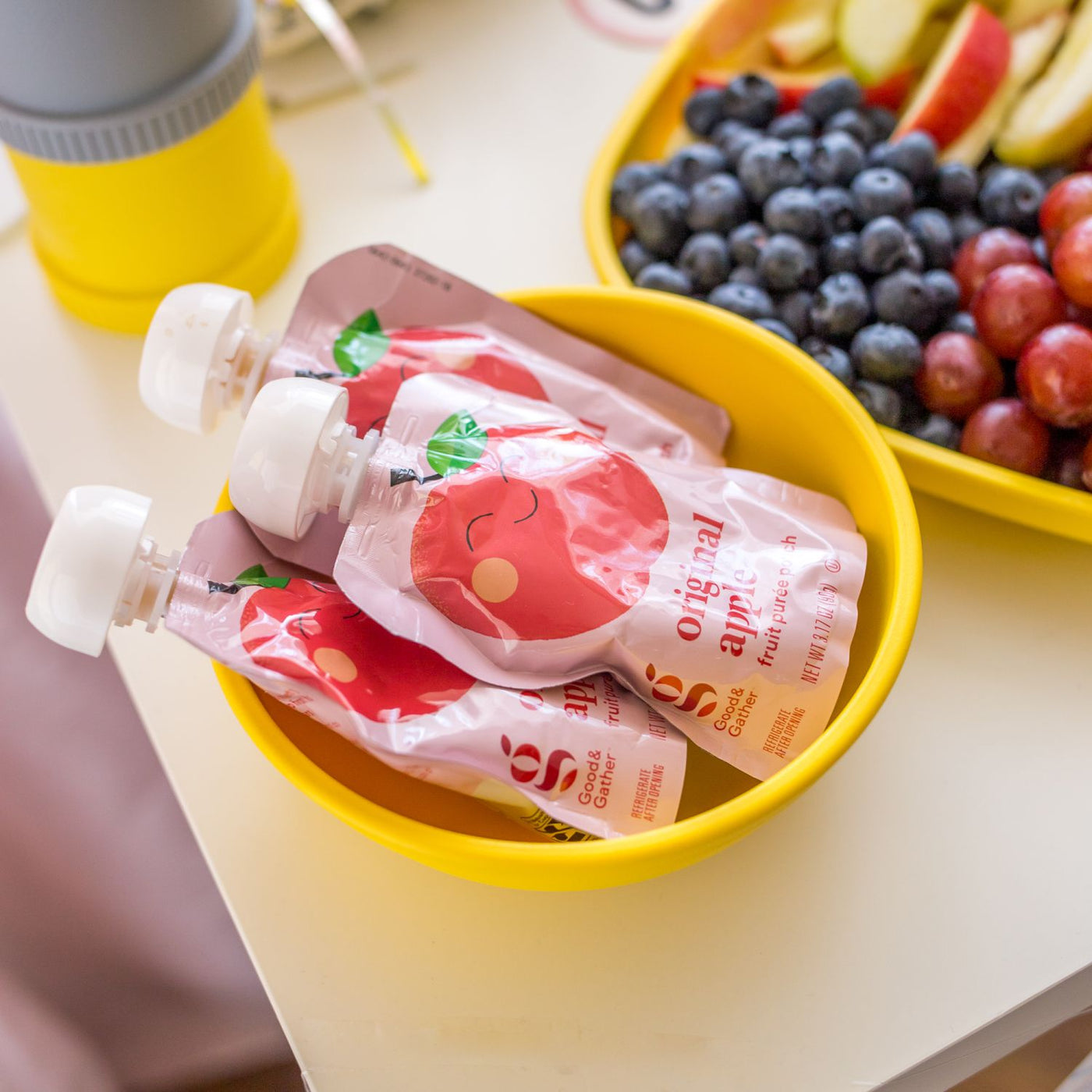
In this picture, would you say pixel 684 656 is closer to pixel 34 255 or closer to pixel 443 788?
pixel 443 788

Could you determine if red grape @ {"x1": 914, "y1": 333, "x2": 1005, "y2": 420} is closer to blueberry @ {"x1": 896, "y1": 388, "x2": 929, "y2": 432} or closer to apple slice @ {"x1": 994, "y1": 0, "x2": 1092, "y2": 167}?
blueberry @ {"x1": 896, "y1": 388, "x2": 929, "y2": 432}

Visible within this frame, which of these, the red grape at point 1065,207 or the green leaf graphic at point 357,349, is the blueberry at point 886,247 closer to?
the red grape at point 1065,207

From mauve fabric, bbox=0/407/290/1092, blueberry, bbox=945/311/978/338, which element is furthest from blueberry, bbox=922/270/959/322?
mauve fabric, bbox=0/407/290/1092

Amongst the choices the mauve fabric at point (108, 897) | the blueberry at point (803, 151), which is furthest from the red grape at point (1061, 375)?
the mauve fabric at point (108, 897)

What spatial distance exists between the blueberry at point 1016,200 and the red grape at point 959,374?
0.13m

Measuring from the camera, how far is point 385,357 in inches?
23.4

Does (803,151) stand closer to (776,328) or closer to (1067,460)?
(776,328)

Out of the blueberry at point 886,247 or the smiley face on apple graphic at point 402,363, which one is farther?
the blueberry at point 886,247

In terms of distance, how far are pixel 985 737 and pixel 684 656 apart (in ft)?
0.71

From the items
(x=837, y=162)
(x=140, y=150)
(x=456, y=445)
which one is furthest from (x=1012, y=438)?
(x=140, y=150)

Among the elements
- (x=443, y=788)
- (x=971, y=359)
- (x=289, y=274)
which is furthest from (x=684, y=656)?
(x=289, y=274)

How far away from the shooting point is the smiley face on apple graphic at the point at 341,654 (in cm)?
48

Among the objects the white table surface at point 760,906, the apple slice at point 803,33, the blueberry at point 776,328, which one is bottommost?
the white table surface at point 760,906

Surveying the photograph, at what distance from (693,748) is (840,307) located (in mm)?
A: 307
